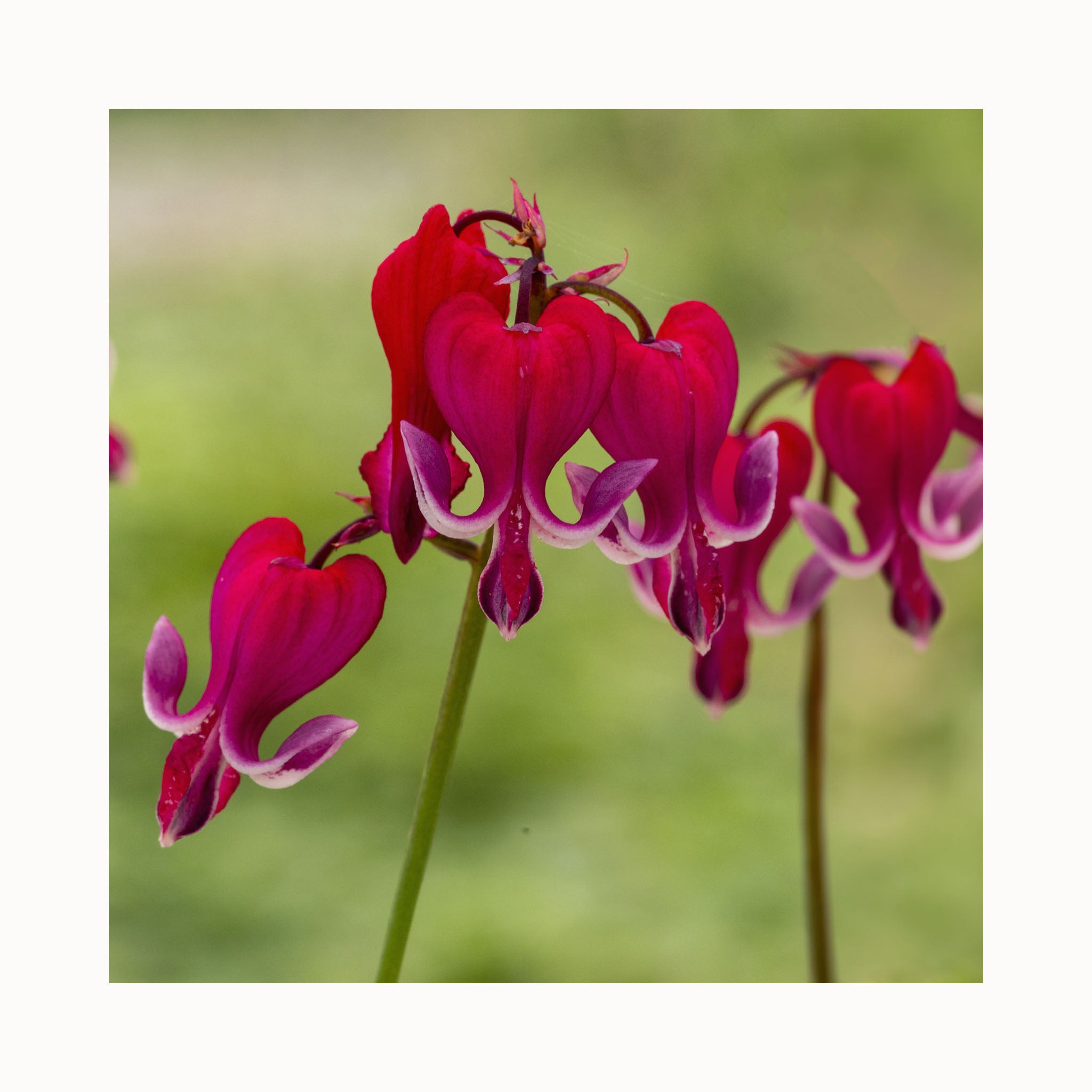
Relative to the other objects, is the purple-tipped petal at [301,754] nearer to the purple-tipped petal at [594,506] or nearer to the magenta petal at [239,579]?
the magenta petal at [239,579]

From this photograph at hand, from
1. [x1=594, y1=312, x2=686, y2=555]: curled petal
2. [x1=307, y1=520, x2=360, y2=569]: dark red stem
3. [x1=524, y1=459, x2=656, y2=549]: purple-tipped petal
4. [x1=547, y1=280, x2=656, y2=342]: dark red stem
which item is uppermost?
[x1=547, y1=280, x2=656, y2=342]: dark red stem

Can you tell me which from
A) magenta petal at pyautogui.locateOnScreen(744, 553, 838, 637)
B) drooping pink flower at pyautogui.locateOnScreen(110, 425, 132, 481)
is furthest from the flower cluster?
drooping pink flower at pyautogui.locateOnScreen(110, 425, 132, 481)

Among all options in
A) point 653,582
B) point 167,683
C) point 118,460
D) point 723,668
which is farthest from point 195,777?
point 118,460

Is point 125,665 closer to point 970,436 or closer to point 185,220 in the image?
point 185,220

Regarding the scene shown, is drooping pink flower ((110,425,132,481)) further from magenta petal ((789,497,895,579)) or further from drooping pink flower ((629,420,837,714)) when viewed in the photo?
magenta petal ((789,497,895,579))

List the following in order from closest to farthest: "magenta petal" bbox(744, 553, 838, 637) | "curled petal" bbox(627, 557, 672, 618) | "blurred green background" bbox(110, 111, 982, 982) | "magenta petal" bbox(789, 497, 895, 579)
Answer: "curled petal" bbox(627, 557, 672, 618), "magenta petal" bbox(789, 497, 895, 579), "magenta petal" bbox(744, 553, 838, 637), "blurred green background" bbox(110, 111, 982, 982)

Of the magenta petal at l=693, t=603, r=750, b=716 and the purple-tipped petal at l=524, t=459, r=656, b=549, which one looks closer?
the purple-tipped petal at l=524, t=459, r=656, b=549
